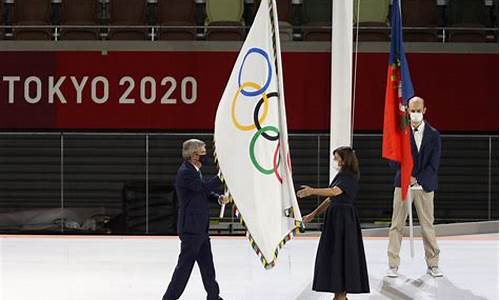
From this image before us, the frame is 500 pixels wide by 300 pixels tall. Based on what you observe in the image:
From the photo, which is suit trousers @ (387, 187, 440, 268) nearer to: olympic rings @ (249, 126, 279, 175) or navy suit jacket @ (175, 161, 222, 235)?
olympic rings @ (249, 126, 279, 175)

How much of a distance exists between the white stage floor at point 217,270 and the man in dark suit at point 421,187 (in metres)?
0.23

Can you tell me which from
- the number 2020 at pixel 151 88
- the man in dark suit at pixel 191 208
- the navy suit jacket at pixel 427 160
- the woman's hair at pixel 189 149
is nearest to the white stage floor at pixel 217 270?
the man in dark suit at pixel 191 208

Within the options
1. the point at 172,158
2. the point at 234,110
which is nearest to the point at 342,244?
the point at 234,110

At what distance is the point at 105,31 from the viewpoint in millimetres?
16172

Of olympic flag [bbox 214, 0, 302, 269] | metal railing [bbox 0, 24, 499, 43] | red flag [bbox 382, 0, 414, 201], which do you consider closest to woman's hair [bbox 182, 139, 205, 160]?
olympic flag [bbox 214, 0, 302, 269]

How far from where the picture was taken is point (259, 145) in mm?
6629

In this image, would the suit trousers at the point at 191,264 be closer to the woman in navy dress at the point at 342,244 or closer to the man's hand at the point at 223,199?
the man's hand at the point at 223,199

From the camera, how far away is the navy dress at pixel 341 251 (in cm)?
660

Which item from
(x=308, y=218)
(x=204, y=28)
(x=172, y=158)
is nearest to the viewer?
(x=308, y=218)

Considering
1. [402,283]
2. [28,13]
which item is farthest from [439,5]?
[402,283]

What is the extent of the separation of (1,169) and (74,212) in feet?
4.47

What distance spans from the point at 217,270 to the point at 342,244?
2249mm

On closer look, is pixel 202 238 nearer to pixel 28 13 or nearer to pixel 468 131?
pixel 468 131

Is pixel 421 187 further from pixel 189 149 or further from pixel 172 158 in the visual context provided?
pixel 172 158
